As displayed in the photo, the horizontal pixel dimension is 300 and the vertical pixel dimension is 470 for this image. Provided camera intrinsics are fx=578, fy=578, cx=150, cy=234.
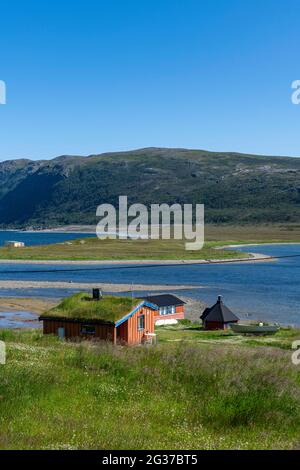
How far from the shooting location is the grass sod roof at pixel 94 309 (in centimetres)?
2900

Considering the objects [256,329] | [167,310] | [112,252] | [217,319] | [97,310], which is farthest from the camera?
[112,252]

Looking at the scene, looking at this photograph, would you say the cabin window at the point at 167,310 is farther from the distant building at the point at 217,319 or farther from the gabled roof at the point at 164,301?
the distant building at the point at 217,319

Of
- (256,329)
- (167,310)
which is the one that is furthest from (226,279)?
(256,329)

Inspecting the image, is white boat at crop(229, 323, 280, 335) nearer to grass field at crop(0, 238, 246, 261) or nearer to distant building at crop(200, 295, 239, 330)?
distant building at crop(200, 295, 239, 330)

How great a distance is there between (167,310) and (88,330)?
63.1 feet

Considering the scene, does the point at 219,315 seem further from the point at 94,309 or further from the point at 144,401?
the point at 144,401

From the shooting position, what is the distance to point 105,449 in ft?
32.0

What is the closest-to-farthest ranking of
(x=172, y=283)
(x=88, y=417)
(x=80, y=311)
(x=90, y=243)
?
(x=88, y=417) < (x=80, y=311) < (x=172, y=283) < (x=90, y=243)

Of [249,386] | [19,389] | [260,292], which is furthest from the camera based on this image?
[260,292]

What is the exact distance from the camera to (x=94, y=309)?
2962 cm

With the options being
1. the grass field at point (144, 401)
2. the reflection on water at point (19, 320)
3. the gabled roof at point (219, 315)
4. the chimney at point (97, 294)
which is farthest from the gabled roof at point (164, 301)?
the grass field at point (144, 401)

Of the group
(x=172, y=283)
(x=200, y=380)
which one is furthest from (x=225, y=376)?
(x=172, y=283)

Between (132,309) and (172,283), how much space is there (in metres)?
53.4

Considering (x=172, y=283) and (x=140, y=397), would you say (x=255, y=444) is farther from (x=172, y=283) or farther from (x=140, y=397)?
(x=172, y=283)
